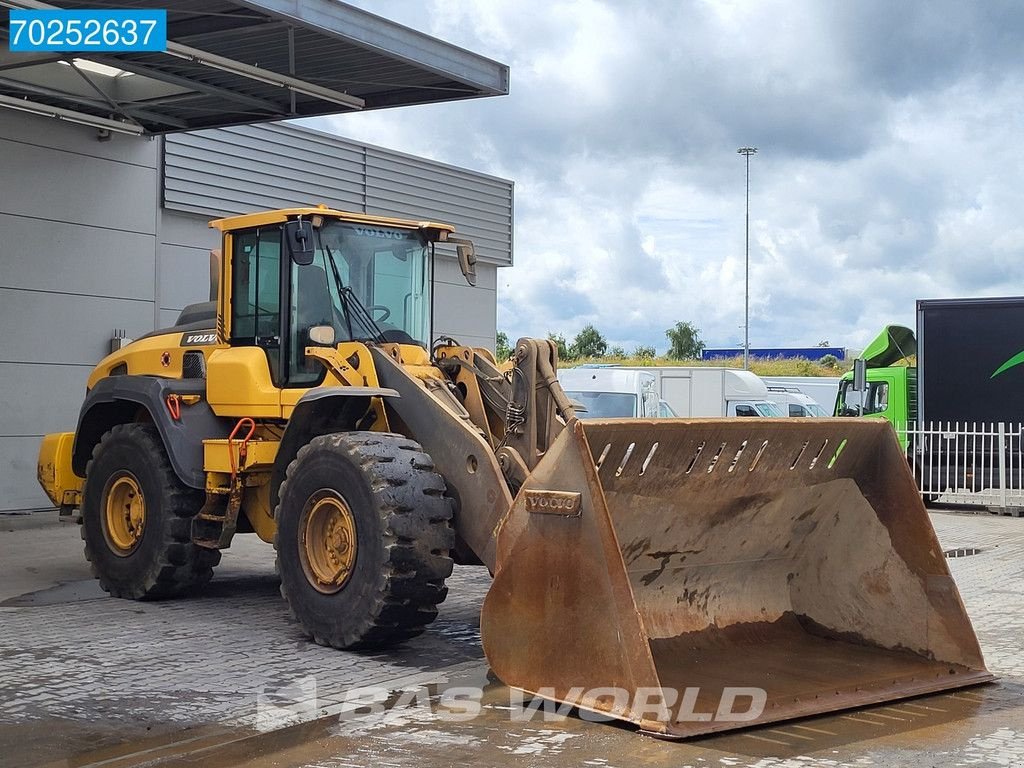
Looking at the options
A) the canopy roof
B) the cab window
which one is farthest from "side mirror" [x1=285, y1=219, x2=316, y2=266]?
the canopy roof

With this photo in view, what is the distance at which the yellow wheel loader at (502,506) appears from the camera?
6312 mm

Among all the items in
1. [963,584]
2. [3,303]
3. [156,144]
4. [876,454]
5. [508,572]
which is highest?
[156,144]

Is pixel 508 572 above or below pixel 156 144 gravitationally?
below

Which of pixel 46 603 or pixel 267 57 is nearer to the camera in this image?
pixel 46 603

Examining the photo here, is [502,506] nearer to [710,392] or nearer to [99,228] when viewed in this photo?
[99,228]

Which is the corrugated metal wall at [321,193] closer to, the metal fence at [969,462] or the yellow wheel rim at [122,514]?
the yellow wheel rim at [122,514]

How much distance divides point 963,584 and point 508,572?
21.2 ft

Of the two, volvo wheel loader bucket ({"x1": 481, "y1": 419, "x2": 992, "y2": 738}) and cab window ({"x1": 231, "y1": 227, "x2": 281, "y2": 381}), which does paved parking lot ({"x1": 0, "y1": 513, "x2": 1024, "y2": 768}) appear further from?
cab window ({"x1": 231, "y1": 227, "x2": 281, "y2": 381})

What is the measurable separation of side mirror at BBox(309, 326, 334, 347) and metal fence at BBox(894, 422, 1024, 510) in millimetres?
13319

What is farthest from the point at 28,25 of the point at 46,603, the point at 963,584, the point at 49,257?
the point at 963,584

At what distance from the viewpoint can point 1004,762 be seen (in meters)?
5.57

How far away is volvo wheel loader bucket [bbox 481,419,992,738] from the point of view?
20.1 ft

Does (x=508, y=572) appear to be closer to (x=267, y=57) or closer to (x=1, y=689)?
A: (x=1, y=689)

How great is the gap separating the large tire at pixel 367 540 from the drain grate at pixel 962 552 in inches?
325
